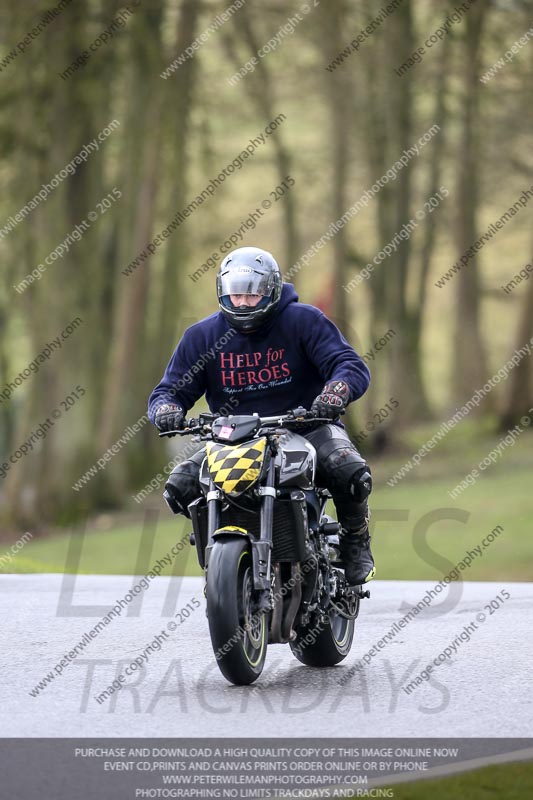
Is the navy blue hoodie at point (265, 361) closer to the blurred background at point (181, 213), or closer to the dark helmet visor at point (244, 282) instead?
the dark helmet visor at point (244, 282)

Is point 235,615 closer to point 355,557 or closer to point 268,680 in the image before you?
point 268,680

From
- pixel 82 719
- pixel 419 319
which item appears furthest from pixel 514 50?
pixel 82 719

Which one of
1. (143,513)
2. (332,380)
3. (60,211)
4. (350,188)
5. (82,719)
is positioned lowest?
(143,513)

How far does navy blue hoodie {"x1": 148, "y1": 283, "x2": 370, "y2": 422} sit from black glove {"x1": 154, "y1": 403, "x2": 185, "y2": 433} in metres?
0.12

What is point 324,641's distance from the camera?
7863mm

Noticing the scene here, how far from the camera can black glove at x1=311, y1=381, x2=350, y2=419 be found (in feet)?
24.0

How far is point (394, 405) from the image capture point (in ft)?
92.4

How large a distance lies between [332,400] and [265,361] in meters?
0.53

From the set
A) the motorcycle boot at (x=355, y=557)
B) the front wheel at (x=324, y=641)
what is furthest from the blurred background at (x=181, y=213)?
the motorcycle boot at (x=355, y=557)

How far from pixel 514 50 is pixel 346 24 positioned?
3.31 metres

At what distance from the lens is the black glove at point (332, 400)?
24.0 ft

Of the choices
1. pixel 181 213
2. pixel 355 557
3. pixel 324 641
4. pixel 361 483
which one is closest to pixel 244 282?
pixel 361 483

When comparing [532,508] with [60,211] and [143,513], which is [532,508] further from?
[60,211]

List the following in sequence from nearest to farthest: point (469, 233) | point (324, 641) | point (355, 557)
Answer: point (324, 641)
point (355, 557)
point (469, 233)
